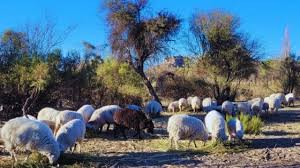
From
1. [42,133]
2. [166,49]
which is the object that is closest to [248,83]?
[166,49]

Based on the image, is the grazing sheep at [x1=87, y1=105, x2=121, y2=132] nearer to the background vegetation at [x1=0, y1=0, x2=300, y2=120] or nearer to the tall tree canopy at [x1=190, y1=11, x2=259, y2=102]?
the background vegetation at [x1=0, y1=0, x2=300, y2=120]

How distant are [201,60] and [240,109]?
9.19 metres

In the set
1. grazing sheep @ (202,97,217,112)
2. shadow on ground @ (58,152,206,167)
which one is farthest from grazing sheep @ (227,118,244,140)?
grazing sheep @ (202,97,217,112)

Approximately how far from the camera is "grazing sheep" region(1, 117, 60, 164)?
10867 millimetres

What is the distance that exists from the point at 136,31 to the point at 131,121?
463 inches

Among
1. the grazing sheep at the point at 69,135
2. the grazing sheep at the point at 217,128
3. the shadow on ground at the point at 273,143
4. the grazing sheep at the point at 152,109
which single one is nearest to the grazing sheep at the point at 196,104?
the grazing sheep at the point at 152,109

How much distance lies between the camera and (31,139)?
10906mm

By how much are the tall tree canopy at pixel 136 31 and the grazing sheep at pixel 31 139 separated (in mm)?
16244

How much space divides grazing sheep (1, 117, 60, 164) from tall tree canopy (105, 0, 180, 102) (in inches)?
640

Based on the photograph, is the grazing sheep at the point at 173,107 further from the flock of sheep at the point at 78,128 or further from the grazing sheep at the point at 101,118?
the grazing sheep at the point at 101,118

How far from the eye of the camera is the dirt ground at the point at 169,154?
11.5 m

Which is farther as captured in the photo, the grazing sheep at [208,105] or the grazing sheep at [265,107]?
the grazing sheep at [265,107]

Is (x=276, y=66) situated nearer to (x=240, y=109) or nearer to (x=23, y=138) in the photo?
(x=240, y=109)

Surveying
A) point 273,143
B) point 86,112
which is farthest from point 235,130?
point 86,112
